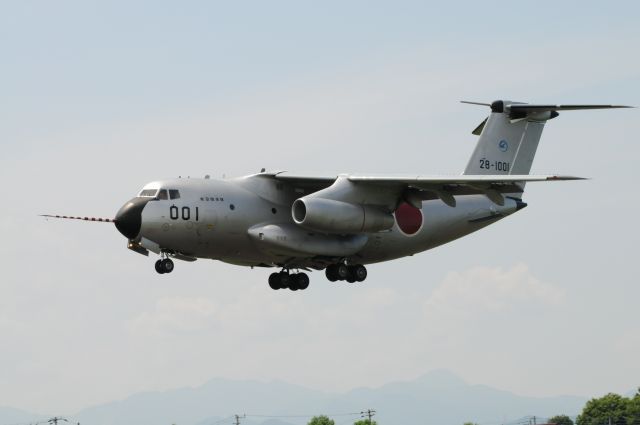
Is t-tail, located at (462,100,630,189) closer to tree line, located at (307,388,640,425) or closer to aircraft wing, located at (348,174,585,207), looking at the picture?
aircraft wing, located at (348,174,585,207)

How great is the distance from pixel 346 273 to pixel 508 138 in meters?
7.21

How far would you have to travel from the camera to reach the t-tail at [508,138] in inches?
1519

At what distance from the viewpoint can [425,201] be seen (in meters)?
36.6

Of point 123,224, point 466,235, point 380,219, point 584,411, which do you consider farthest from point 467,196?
point 584,411

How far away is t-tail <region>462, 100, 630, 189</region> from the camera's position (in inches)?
1519

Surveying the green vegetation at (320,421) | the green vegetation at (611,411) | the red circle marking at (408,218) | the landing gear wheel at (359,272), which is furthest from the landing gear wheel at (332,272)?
the green vegetation at (611,411)

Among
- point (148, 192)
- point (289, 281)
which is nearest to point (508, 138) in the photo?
point (289, 281)

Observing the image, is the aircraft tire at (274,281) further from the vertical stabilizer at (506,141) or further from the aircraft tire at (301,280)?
the vertical stabilizer at (506,141)

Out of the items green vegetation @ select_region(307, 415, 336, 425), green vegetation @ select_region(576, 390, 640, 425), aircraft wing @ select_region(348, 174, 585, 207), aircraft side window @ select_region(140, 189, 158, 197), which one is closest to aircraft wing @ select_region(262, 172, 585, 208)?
aircraft wing @ select_region(348, 174, 585, 207)

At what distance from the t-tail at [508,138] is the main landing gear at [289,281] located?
238 inches

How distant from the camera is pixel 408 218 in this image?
36.1 metres

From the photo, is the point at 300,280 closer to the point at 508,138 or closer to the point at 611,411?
the point at 508,138

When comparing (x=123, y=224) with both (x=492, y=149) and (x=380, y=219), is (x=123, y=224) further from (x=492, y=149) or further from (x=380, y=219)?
(x=492, y=149)

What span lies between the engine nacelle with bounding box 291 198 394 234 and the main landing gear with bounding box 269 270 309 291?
2905 millimetres
